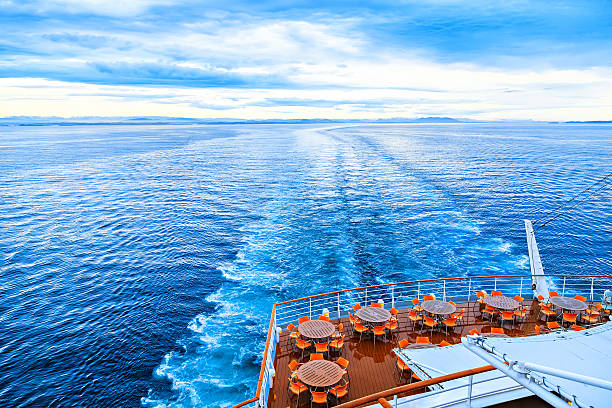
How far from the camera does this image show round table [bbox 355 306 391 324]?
13.6 m

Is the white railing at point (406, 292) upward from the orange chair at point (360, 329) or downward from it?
downward

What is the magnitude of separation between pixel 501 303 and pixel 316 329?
8339 millimetres

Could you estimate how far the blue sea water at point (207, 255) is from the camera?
17297mm

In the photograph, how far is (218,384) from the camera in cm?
1555

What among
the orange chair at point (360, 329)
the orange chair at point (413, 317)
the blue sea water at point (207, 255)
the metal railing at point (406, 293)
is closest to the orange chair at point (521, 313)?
the metal railing at point (406, 293)

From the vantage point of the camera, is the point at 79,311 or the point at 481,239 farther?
the point at 481,239

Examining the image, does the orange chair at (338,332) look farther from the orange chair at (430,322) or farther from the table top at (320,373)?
the orange chair at (430,322)

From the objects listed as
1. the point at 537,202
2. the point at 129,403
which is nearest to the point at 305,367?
the point at 129,403

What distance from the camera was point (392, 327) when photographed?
14125mm

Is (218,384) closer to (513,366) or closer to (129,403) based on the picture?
(129,403)

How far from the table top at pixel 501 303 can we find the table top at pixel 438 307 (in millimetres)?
1730

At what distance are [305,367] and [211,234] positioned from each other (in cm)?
2502

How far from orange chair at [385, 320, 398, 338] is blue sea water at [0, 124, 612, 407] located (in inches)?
262

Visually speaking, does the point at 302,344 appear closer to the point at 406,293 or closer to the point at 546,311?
the point at 546,311
